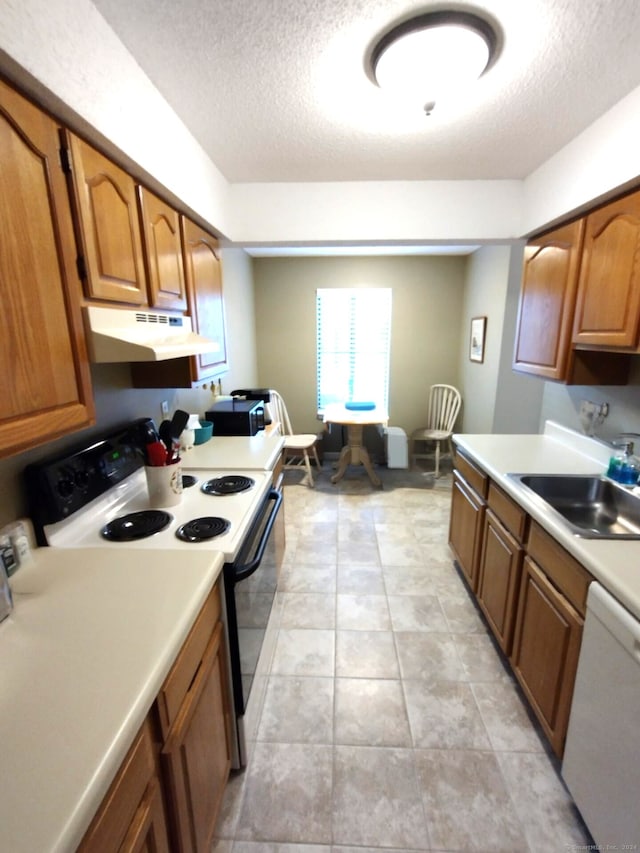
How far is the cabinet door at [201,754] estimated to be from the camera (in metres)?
0.85

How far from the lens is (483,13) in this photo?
3.26 ft

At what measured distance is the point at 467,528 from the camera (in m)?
2.18

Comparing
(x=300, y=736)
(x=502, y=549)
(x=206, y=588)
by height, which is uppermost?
(x=206, y=588)

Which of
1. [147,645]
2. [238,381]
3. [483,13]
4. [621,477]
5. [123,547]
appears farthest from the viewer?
[238,381]

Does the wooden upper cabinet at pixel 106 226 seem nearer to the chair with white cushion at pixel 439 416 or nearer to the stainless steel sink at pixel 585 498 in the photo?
the stainless steel sink at pixel 585 498

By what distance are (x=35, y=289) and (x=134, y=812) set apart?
1069mm

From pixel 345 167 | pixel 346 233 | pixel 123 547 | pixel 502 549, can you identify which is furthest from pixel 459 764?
pixel 345 167

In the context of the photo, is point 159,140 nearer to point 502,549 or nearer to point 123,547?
point 123,547

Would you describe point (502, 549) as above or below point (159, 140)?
below

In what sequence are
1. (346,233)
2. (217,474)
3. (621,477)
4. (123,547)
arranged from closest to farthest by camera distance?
(123,547) → (621,477) → (217,474) → (346,233)

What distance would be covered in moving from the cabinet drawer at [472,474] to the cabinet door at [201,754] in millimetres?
1392

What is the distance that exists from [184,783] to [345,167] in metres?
2.40

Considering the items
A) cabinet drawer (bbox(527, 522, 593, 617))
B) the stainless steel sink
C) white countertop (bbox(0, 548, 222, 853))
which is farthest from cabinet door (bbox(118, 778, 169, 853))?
the stainless steel sink

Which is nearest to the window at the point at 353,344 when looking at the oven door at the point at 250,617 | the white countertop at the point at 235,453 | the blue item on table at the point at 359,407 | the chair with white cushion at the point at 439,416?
the blue item on table at the point at 359,407
